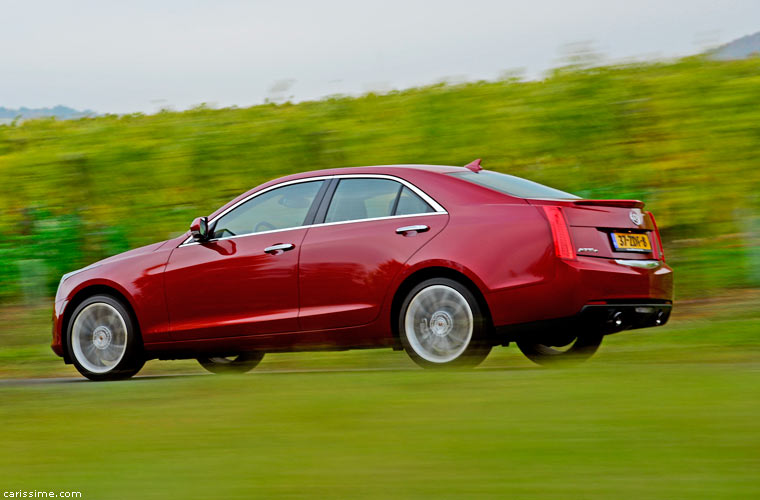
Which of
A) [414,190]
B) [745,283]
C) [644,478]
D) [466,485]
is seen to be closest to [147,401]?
[414,190]

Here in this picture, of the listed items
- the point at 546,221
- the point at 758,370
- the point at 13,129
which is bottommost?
the point at 758,370

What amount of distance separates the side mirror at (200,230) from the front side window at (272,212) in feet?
0.26

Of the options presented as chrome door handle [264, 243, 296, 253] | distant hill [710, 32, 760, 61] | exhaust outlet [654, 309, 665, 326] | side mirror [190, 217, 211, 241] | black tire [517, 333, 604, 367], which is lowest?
black tire [517, 333, 604, 367]

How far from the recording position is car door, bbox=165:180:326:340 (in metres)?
8.34

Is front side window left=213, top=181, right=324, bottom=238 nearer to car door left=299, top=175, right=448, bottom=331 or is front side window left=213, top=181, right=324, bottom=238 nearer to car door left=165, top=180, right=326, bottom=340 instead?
car door left=165, top=180, right=326, bottom=340

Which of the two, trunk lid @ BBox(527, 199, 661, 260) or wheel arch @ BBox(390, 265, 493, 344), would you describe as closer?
trunk lid @ BBox(527, 199, 661, 260)

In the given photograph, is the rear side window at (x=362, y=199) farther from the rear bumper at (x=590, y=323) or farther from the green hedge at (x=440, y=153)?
the green hedge at (x=440, y=153)

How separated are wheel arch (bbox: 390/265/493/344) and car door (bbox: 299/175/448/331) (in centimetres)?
10

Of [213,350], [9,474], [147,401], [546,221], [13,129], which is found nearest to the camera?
[9,474]

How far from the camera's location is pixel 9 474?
4.73 meters

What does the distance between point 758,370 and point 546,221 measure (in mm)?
1604

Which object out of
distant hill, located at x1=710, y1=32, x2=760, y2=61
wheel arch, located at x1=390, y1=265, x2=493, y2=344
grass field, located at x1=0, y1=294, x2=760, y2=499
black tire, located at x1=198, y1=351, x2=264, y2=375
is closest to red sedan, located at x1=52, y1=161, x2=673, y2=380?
wheel arch, located at x1=390, y1=265, x2=493, y2=344

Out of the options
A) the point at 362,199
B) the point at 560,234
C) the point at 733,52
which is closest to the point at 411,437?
the point at 560,234

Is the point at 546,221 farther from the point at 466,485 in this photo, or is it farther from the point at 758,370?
the point at 466,485
